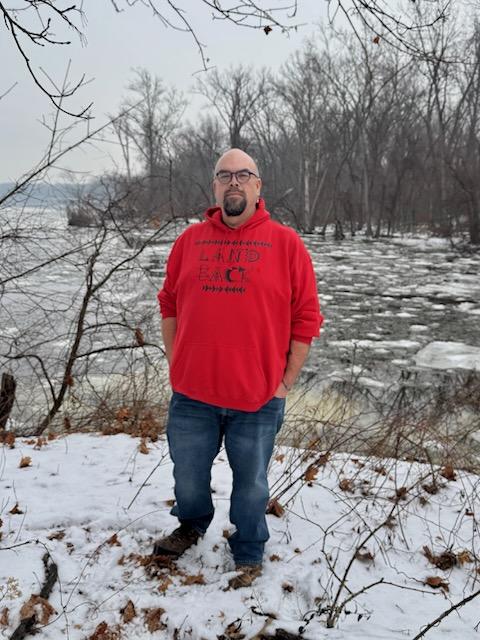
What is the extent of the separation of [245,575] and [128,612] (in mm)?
564

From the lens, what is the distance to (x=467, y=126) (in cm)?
2948

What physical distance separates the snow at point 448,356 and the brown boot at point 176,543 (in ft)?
18.9

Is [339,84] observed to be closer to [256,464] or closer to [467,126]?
[467,126]

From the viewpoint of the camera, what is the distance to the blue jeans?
2.41 meters

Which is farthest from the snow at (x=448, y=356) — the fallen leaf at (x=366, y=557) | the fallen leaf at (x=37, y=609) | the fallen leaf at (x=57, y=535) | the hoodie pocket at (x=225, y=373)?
the fallen leaf at (x=37, y=609)

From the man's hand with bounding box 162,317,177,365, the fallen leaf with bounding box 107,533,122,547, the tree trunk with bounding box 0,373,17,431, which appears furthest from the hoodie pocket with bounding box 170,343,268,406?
the tree trunk with bounding box 0,373,17,431

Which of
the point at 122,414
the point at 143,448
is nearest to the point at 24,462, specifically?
the point at 143,448

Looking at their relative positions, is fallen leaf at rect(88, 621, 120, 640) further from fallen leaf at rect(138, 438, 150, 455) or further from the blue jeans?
fallen leaf at rect(138, 438, 150, 455)

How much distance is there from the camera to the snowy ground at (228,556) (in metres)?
Result: 2.20

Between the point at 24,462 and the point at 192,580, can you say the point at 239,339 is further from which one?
the point at 24,462

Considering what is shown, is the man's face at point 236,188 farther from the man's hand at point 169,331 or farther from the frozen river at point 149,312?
the frozen river at point 149,312

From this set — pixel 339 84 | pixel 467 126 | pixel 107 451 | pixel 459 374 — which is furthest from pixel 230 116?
pixel 107 451

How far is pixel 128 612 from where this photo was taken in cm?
225

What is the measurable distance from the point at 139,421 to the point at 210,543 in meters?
2.41
